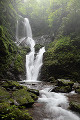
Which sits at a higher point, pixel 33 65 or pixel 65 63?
pixel 65 63

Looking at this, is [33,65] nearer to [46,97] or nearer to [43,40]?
[46,97]

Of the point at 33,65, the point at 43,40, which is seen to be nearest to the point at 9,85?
the point at 33,65

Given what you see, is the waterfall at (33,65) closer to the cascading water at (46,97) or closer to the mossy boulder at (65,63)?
the cascading water at (46,97)

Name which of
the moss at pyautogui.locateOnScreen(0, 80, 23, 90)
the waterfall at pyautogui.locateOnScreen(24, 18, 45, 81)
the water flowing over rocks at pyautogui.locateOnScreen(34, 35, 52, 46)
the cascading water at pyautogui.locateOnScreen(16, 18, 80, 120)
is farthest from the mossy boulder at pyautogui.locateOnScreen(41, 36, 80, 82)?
the water flowing over rocks at pyautogui.locateOnScreen(34, 35, 52, 46)

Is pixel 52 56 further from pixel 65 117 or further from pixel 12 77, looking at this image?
pixel 65 117

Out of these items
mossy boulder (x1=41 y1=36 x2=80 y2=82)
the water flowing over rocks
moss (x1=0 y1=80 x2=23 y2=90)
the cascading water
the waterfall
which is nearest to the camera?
the cascading water

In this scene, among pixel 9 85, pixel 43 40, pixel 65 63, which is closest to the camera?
pixel 9 85

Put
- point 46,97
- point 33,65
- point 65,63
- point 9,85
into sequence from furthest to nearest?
point 33,65
point 65,63
point 9,85
point 46,97

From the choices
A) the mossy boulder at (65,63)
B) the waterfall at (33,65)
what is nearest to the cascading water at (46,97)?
the waterfall at (33,65)

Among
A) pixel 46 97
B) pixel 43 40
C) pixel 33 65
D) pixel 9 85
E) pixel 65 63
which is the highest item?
pixel 43 40

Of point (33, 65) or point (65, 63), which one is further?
point (33, 65)

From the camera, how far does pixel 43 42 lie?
25.1 metres

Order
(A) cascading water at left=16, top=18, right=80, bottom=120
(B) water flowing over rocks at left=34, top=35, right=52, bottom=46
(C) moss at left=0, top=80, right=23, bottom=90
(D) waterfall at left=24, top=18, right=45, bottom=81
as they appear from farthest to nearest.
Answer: (B) water flowing over rocks at left=34, top=35, right=52, bottom=46
(D) waterfall at left=24, top=18, right=45, bottom=81
(C) moss at left=0, top=80, right=23, bottom=90
(A) cascading water at left=16, top=18, right=80, bottom=120

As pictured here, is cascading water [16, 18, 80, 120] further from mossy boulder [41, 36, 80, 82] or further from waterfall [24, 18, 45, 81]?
mossy boulder [41, 36, 80, 82]
